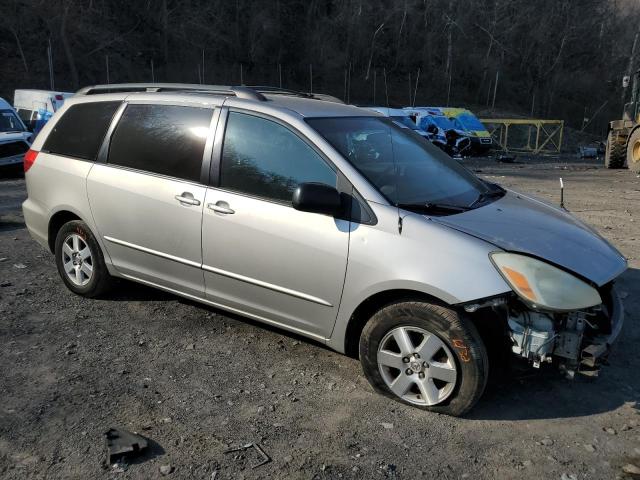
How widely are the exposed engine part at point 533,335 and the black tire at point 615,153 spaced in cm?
1825

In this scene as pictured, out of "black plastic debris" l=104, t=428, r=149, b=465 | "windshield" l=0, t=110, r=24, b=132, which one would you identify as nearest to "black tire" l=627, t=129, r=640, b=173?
"windshield" l=0, t=110, r=24, b=132

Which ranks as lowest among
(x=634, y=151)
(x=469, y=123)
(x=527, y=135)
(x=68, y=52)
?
(x=634, y=151)

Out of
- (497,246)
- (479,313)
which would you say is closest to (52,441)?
(479,313)

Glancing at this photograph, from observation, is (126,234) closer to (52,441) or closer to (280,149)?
(280,149)

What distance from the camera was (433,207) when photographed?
349 cm

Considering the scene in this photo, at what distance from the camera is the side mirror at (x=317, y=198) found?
10.9 ft

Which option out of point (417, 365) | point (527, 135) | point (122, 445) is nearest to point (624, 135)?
point (527, 135)

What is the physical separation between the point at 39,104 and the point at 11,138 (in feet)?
13.6

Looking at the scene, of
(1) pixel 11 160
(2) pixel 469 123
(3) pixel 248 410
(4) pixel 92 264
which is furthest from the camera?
(2) pixel 469 123

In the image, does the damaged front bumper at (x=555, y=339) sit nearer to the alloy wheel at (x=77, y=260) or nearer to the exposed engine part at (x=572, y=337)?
the exposed engine part at (x=572, y=337)

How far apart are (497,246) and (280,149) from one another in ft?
5.02

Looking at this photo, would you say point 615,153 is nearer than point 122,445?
No

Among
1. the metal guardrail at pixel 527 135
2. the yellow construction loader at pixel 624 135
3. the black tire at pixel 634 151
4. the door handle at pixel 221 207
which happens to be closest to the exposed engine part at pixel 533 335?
Answer: the door handle at pixel 221 207

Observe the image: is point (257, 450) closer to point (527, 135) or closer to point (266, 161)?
point (266, 161)
